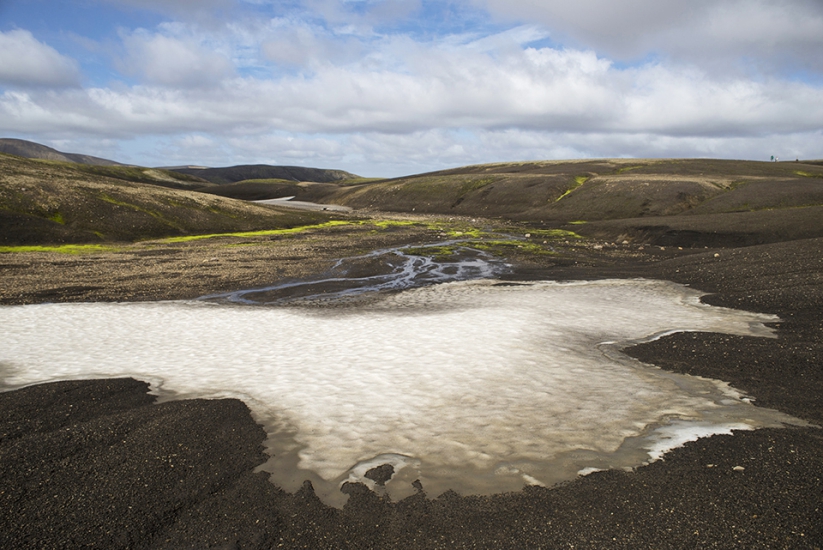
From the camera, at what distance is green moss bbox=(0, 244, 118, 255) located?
5038cm

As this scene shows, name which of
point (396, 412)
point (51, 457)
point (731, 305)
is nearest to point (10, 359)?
point (51, 457)

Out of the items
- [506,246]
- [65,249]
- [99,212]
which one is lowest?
[506,246]

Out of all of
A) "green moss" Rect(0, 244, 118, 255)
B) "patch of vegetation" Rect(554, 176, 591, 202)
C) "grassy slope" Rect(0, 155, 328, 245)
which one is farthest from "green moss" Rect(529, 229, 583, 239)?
"green moss" Rect(0, 244, 118, 255)

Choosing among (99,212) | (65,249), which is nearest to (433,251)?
(65,249)

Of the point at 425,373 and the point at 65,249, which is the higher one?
the point at 65,249

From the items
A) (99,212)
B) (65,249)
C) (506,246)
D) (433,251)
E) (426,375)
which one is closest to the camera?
(426,375)

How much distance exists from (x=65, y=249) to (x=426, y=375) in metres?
50.5

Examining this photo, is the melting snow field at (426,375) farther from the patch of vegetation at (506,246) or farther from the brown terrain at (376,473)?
the patch of vegetation at (506,246)

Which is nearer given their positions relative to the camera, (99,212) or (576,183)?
(99,212)

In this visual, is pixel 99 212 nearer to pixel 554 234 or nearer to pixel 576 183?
pixel 554 234

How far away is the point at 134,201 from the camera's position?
74.1 meters

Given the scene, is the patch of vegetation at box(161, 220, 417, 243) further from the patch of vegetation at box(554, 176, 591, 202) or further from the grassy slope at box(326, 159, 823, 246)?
the patch of vegetation at box(554, 176, 591, 202)

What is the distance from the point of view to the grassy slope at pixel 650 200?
55.2m

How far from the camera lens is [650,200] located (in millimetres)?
87875
